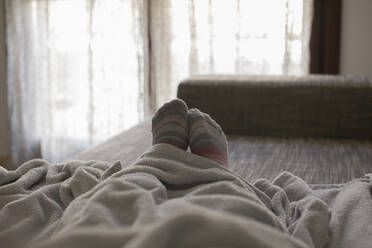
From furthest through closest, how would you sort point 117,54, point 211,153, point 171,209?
point 117,54
point 211,153
point 171,209

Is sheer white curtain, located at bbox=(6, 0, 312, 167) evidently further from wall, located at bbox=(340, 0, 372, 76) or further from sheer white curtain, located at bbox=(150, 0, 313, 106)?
wall, located at bbox=(340, 0, 372, 76)

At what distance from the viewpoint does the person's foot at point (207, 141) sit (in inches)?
50.9

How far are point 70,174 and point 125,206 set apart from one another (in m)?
0.47

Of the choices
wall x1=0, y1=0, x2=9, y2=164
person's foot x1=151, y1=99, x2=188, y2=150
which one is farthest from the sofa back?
wall x1=0, y1=0, x2=9, y2=164

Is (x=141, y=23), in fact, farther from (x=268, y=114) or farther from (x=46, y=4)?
(x=268, y=114)

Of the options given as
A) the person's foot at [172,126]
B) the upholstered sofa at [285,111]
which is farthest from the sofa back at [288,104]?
the person's foot at [172,126]

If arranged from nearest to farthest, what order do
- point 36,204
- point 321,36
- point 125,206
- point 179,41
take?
1. point 125,206
2. point 36,204
3. point 321,36
4. point 179,41

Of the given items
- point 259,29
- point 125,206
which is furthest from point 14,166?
point 125,206

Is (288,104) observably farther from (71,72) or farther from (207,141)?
(71,72)

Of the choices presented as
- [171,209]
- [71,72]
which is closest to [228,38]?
[71,72]

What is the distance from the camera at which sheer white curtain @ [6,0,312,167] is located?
2980 mm

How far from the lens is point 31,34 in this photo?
10.9 feet

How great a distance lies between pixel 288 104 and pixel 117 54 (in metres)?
1.43

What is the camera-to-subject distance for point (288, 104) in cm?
209
